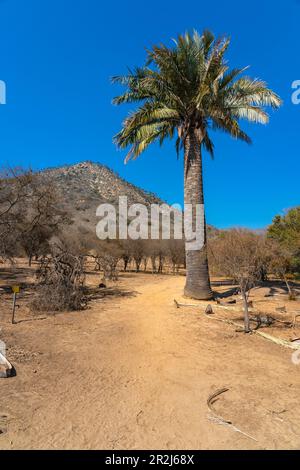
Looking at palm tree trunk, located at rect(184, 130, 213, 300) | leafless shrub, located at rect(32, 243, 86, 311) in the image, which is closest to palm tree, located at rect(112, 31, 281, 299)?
palm tree trunk, located at rect(184, 130, 213, 300)

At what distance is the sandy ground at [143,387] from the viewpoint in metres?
3.73

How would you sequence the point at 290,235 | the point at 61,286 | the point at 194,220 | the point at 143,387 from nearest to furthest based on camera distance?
1. the point at 143,387
2. the point at 61,286
3. the point at 194,220
4. the point at 290,235

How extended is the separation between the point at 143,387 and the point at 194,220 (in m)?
8.87

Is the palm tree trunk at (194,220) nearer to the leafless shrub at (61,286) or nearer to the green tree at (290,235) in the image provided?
the leafless shrub at (61,286)

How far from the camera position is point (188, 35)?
1306 cm

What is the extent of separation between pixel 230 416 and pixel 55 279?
29.0 ft

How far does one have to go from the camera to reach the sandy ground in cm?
373

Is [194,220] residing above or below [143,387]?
above

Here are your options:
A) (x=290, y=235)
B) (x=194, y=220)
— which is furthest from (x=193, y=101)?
(x=290, y=235)

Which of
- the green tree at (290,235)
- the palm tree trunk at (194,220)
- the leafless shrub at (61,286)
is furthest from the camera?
the green tree at (290,235)

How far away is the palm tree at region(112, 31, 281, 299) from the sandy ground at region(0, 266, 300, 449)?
5740mm

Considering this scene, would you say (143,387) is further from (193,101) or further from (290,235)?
(290,235)

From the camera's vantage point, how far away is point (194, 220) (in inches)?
521

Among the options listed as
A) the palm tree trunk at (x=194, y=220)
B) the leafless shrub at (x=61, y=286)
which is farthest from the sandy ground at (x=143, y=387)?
the palm tree trunk at (x=194, y=220)
